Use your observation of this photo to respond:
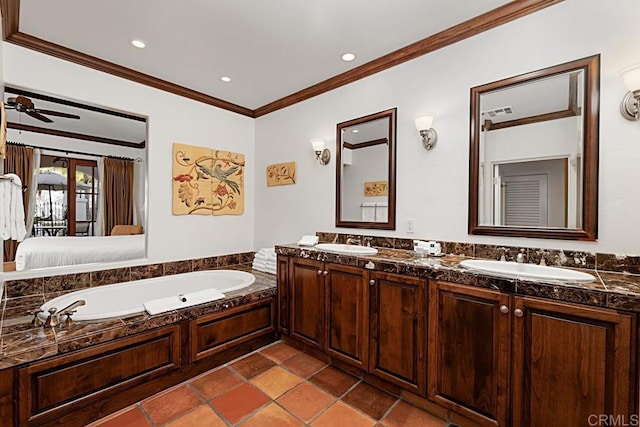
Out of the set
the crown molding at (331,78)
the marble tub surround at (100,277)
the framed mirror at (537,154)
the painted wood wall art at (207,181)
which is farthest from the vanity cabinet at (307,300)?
the crown molding at (331,78)

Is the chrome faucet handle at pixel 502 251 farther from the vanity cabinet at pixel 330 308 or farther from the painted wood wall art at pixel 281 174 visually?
the painted wood wall art at pixel 281 174

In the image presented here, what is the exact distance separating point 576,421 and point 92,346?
2.58 metres

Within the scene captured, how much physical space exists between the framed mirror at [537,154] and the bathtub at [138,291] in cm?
225

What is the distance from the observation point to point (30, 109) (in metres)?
2.41

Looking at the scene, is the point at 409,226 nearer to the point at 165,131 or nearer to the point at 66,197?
the point at 165,131

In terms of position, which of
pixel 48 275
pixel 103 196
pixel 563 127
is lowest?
pixel 48 275

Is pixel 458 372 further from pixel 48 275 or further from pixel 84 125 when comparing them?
pixel 84 125

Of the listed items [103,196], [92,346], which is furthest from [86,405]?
[103,196]

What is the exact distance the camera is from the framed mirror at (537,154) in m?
1.65

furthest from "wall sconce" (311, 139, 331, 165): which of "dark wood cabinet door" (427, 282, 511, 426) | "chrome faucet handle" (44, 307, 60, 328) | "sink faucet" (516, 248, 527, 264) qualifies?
"chrome faucet handle" (44, 307, 60, 328)

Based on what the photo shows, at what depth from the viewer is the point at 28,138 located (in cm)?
248

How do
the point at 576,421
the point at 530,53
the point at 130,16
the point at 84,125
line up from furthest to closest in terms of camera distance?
the point at 84,125, the point at 130,16, the point at 530,53, the point at 576,421

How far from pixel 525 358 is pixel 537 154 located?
1.26 m

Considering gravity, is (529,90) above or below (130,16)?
below
